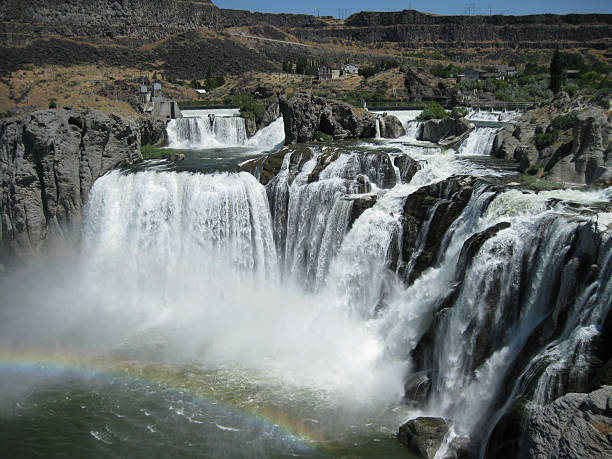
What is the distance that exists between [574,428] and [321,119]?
2700 cm

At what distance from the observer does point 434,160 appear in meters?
24.1

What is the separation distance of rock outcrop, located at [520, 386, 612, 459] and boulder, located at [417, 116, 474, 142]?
23.8 meters

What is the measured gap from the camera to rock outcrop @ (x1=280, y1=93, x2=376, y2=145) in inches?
1228

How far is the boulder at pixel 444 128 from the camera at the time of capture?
30.1 metres

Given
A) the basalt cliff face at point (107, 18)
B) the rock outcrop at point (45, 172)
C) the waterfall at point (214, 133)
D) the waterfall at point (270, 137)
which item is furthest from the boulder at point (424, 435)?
the basalt cliff face at point (107, 18)

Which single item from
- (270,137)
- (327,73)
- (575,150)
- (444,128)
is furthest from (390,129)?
(327,73)

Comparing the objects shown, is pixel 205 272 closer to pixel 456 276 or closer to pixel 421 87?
pixel 456 276

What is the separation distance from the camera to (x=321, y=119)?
106 ft

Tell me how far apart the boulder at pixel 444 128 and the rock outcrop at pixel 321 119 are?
11.1 feet

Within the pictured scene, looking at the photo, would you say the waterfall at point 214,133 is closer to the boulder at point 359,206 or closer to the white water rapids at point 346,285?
the white water rapids at point 346,285

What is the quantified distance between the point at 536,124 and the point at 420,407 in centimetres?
1874

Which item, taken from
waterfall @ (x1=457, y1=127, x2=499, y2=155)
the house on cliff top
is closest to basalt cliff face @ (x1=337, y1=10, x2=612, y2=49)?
the house on cliff top

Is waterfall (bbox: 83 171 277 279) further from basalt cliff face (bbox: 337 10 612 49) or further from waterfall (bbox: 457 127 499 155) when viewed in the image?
basalt cliff face (bbox: 337 10 612 49)

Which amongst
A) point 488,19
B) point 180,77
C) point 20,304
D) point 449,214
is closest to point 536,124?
point 449,214
